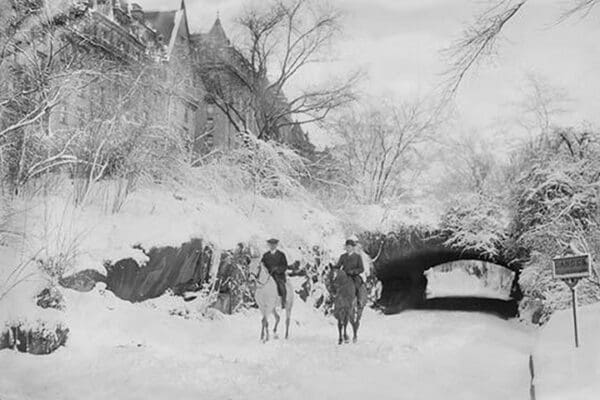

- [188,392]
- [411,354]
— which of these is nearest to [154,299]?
[411,354]

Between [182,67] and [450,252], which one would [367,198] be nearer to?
[450,252]

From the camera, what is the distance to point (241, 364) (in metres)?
6.16

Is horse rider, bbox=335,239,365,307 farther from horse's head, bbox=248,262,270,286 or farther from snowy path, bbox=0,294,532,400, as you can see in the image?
horse's head, bbox=248,262,270,286

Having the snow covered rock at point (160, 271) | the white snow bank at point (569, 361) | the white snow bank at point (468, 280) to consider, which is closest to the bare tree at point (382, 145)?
the white snow bank at point (468, 280)

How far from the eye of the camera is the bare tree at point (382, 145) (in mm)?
19953

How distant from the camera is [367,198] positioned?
1908 cm

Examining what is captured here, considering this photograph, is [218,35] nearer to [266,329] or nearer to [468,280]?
[266,329]

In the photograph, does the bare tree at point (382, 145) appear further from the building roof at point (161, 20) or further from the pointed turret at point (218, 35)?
the building roof at point (161, 20)

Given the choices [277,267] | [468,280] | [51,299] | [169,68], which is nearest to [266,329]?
[277,267]

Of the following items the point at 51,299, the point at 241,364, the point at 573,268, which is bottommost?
the point at 241,364

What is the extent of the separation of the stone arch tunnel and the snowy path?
18.4 feet

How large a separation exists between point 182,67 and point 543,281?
736 cm

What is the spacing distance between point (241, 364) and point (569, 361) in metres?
2.80

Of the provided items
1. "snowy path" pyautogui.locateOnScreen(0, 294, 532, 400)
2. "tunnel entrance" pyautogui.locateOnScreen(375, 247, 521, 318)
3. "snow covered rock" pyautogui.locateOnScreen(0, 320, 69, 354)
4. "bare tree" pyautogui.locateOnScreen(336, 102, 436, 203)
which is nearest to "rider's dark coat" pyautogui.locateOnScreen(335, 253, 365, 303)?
"snowy path" pyautogui.locateOnScreen(0, 294, 532, 400)
